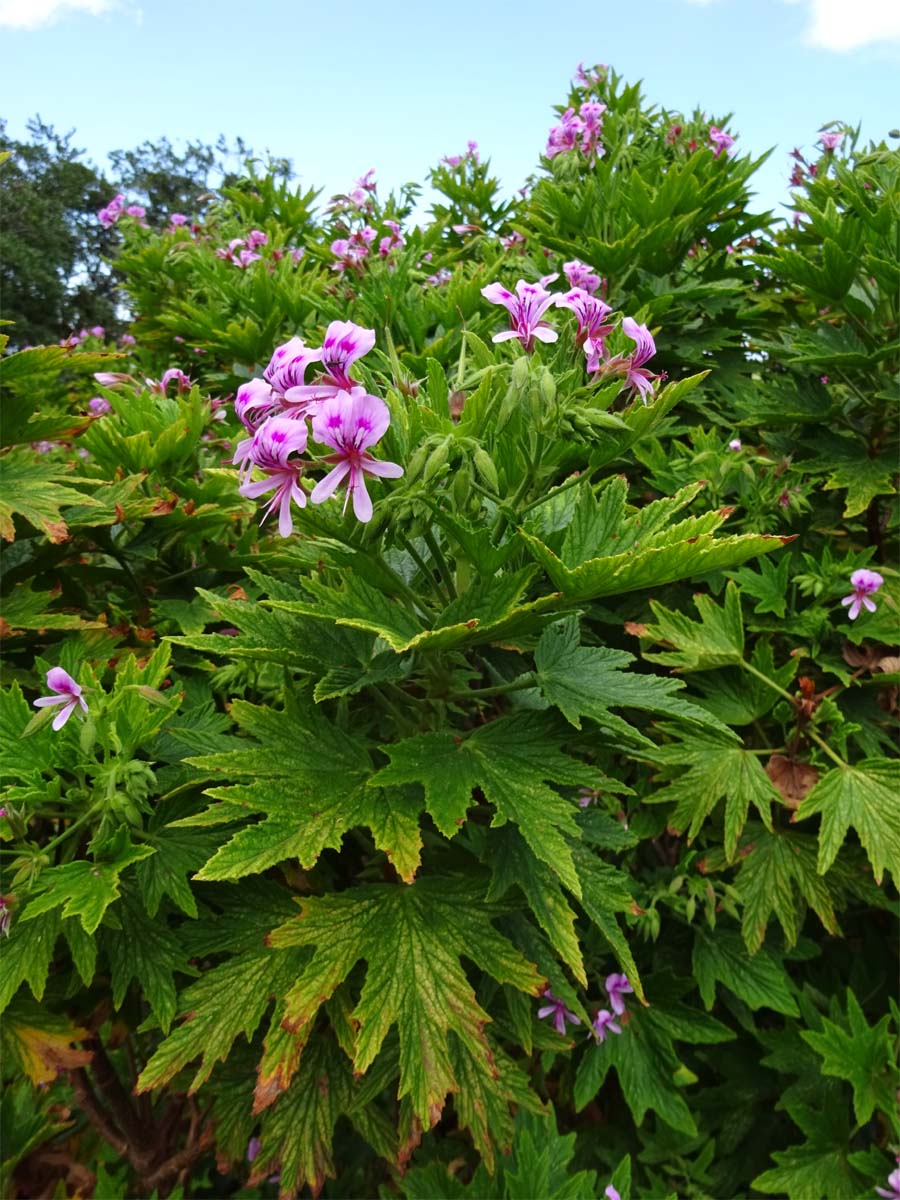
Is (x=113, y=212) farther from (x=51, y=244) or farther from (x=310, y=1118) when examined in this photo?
(x=51, y=244)

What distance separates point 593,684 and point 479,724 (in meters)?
0.69

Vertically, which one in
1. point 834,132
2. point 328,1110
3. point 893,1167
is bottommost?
point 893,1167

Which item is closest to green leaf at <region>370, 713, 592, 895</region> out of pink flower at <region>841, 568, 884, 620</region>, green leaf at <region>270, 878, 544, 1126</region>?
green leaf at <region>270, 878, 544, 1126</region>

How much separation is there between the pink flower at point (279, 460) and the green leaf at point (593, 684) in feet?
1.54

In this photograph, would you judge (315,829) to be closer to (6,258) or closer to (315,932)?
(315,932)

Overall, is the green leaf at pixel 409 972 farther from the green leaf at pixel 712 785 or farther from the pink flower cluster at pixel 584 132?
the pink flower cluster at pixel 584 132

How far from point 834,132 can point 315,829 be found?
9.34ft

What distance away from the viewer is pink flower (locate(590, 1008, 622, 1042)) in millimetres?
1902

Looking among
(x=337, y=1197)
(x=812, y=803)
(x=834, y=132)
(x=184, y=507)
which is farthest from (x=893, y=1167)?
(x=834, y=132)

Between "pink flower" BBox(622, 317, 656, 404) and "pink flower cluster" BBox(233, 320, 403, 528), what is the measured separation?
408mm

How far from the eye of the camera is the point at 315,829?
113 cm

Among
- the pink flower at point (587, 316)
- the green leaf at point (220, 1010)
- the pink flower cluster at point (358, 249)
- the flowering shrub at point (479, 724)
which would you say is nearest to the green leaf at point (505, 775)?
the flowering shrub at point (479, 724)

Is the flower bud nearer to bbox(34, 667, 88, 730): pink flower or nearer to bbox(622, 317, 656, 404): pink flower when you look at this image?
bbox(622, 317, 656, 404): pink flower

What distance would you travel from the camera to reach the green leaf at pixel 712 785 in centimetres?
172
